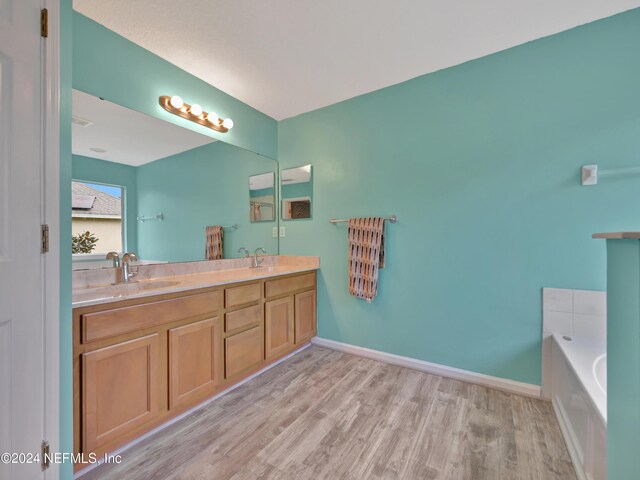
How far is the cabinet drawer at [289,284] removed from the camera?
216cm

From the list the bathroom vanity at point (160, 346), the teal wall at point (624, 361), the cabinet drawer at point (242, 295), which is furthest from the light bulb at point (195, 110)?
the teal wall at point (624, 361)

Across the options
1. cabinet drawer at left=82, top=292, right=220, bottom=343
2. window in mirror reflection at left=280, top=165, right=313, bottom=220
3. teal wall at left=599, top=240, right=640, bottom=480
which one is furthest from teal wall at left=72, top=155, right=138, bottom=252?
teal wall at left=599, top=240, right=640, bottom=480

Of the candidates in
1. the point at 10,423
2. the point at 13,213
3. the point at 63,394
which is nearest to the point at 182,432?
the point at 63,394

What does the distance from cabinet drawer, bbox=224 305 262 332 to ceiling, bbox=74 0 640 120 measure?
1896 millimetres

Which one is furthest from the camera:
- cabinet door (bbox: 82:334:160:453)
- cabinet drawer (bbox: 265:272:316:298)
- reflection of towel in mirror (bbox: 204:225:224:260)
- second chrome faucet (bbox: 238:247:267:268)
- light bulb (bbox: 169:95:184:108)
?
second chrome faucet (bbox: 238:247:267:268)

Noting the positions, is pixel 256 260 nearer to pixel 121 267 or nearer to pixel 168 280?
pixel 168 280

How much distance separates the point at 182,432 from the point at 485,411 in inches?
72.9

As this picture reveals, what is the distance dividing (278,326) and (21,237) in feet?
5.57

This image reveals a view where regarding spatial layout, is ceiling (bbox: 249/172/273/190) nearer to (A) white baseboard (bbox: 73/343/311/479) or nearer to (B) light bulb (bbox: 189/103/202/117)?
(B) light bulb (bbox: 189/103/202/117)

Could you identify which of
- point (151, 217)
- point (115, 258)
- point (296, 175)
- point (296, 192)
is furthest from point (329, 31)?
point (115, 258)

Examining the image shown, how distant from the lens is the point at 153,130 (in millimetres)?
1918

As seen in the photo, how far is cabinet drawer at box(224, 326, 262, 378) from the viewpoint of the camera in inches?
71.3

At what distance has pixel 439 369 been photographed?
81.9 inches

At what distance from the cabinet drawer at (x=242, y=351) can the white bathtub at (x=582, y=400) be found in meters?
1.88
